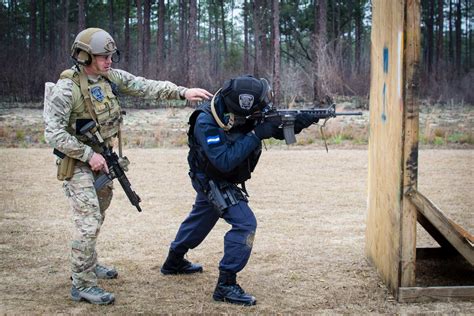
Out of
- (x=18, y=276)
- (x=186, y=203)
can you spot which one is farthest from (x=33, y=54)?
(x=18, y=276)

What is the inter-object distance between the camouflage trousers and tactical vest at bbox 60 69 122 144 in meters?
0.29

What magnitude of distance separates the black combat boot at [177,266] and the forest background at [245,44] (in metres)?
15.7

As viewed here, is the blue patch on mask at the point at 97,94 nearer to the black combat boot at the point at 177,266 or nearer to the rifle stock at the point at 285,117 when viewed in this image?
the rifle stock at the point at 285,117

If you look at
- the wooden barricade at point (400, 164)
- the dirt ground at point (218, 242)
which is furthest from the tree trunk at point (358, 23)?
the wooden barricade at point (400, 164)

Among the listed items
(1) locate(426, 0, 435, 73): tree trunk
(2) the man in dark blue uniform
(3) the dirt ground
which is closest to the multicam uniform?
(3) the dirt ground

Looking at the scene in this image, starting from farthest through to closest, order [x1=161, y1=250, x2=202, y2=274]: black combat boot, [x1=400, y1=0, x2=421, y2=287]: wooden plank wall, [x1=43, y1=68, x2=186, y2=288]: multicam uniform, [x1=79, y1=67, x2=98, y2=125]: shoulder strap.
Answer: [x1=161, y1=250, x2=202, y2=274]: black combat boot < [x1=79, y1=67, x2=98, y2=125]: shoulder strap < [x1=43, y1=68, x2=186, y2=288]: multicam uniform < [x1=400, y1=0, x2=421, y2=287]: wooden plank wall

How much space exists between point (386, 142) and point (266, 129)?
1.03m

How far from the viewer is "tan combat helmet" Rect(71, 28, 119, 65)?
4848 mm

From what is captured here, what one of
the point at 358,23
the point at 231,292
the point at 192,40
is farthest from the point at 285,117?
the point at 358,23

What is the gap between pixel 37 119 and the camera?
21.2 metres

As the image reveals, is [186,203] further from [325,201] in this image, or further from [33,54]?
[33,54]

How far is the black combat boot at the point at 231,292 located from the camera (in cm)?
490

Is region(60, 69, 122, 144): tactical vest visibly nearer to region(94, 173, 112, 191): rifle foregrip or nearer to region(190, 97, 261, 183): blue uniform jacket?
region(94, 173, 112, 191): rifle foregrip

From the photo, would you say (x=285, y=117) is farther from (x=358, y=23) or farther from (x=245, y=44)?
(x=358, y=23)
